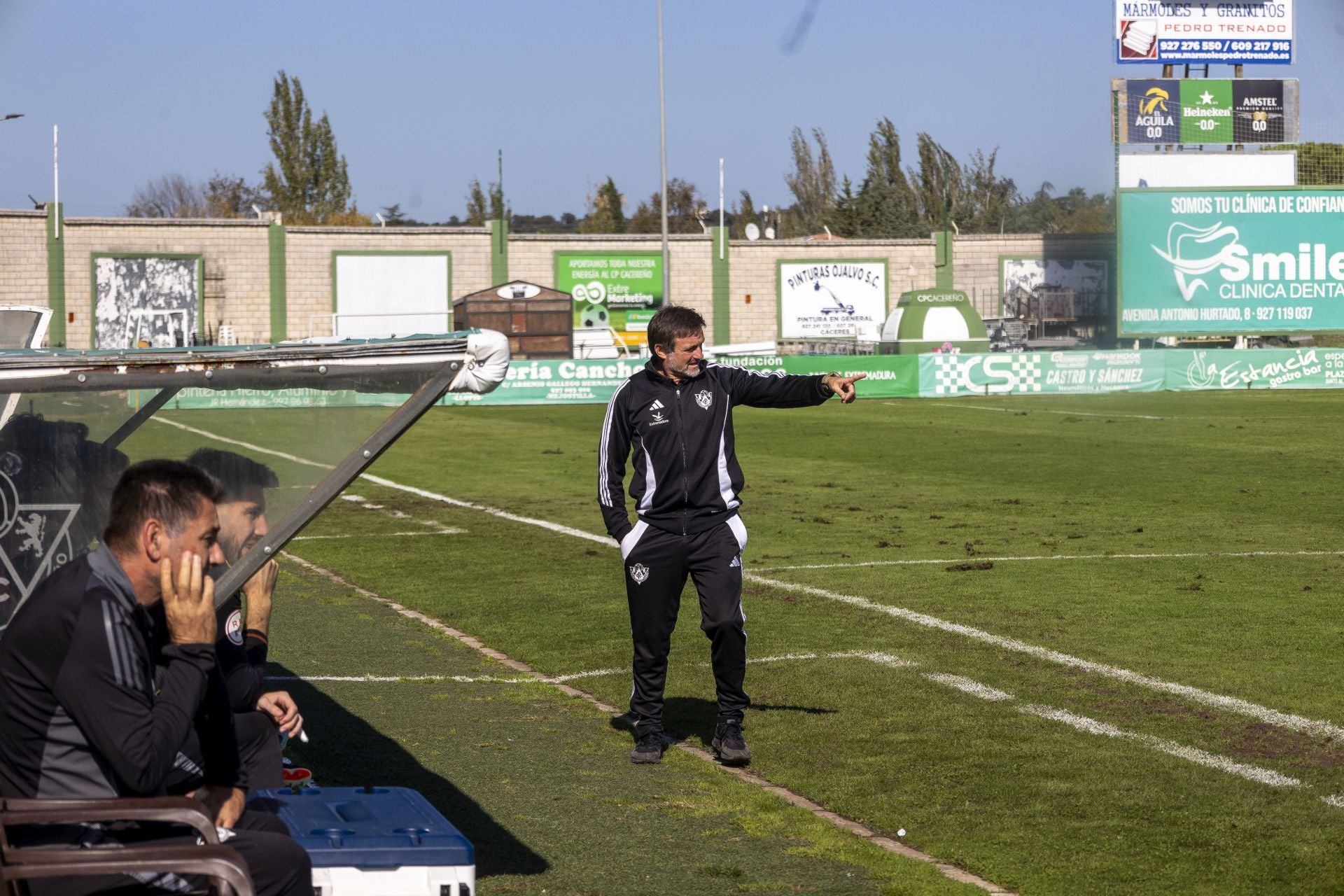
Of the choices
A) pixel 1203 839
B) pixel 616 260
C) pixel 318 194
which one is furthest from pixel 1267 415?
pixel 318 194

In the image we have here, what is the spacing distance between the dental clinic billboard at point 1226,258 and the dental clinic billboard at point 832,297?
56.4 ft

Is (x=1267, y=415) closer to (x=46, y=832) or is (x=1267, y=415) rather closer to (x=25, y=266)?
(x=46, y=832)

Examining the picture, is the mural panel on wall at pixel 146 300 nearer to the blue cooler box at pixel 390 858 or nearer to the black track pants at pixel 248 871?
the blue cooler box at pixel 390 858

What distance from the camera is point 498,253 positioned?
64.9m

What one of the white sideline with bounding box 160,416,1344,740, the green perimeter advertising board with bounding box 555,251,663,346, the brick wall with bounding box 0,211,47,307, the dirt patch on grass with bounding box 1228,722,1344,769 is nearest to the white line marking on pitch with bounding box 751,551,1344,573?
the white sideline with bounding box 160,416,1344,740

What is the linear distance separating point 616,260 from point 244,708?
6181 cm

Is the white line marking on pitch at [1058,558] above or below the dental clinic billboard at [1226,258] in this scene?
below

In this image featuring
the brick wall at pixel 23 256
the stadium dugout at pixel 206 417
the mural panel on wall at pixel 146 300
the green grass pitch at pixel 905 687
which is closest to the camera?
the stadium dugout at pixel 206 417

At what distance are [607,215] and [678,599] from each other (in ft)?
359

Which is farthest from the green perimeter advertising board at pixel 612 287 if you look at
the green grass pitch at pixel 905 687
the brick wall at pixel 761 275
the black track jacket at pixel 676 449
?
the black track jacket at pixel 676 449

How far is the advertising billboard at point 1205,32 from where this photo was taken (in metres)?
64.5

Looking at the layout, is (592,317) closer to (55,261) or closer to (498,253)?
(498,253)

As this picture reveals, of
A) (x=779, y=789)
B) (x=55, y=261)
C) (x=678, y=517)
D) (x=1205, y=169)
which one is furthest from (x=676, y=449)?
A: (x=1205, y=169)

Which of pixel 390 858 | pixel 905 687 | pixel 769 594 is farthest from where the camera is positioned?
pixel 769 594
